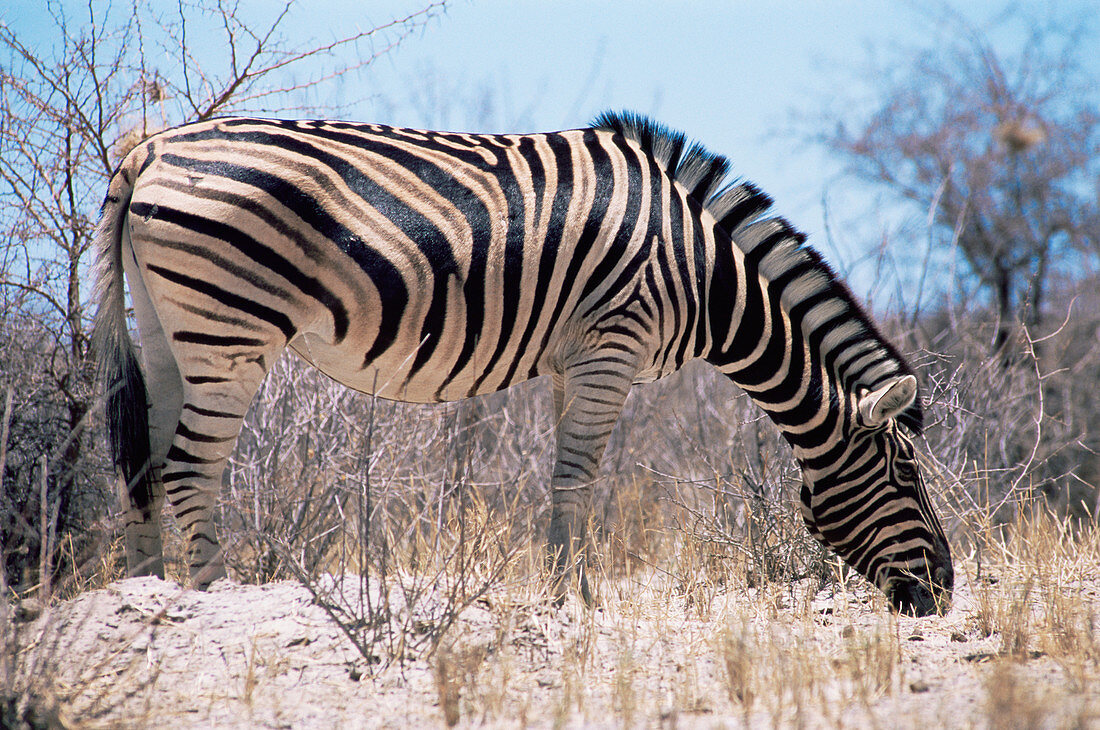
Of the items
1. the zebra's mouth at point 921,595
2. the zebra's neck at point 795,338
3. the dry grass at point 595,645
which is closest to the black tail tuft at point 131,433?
the dry grass at point 595,645

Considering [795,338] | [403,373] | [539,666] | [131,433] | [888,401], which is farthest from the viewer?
[795,338]

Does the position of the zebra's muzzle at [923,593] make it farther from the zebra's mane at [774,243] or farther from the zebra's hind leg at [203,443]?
the zebra's hind leg at [203,443]

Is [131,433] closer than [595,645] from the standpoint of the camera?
No

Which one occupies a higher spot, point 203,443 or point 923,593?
point 203,443

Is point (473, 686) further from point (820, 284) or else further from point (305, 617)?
point (820, 284)

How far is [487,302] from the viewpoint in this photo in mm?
4484

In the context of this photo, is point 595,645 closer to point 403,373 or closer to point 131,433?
point 403,373

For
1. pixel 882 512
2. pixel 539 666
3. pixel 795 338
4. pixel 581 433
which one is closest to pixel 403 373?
pixel 581 433

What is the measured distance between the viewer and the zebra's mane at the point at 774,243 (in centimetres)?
479

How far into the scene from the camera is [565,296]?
459cm

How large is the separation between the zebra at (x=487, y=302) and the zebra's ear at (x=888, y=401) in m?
0.02

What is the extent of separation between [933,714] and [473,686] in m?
1.60

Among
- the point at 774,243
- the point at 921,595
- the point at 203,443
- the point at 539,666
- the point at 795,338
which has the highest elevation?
the point at 774,243

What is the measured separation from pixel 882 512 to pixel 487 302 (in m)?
2.45
